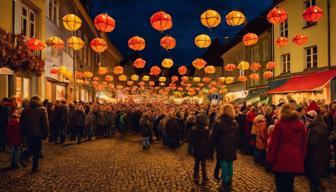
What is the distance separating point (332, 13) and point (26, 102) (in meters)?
18.3

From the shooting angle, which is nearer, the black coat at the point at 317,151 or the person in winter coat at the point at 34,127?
the black coat at the point at 317,151

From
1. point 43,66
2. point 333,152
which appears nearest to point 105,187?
point 333,152

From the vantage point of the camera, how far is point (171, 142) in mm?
15719

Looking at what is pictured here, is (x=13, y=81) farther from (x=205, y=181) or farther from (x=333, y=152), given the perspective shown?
(x=333, y=152)

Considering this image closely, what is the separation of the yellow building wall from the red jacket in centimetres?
1814

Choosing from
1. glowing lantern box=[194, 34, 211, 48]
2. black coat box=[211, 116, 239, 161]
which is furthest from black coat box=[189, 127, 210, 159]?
glowing lantern box=[194, 34, 211, 48]

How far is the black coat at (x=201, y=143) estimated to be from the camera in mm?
8961

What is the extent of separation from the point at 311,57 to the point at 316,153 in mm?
18540

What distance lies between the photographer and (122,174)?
9.91 metres

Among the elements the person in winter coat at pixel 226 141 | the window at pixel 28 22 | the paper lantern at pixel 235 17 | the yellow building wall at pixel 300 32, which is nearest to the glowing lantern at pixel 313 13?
the paper lantern at pixel 235 17

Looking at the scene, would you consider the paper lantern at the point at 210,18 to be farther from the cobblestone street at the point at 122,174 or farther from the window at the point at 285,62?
the window at the point at 285,62

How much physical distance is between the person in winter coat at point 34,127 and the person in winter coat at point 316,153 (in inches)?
260

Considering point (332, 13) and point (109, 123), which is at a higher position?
point (332, 13)

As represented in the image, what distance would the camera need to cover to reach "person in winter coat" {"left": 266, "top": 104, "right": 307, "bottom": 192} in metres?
5.96
